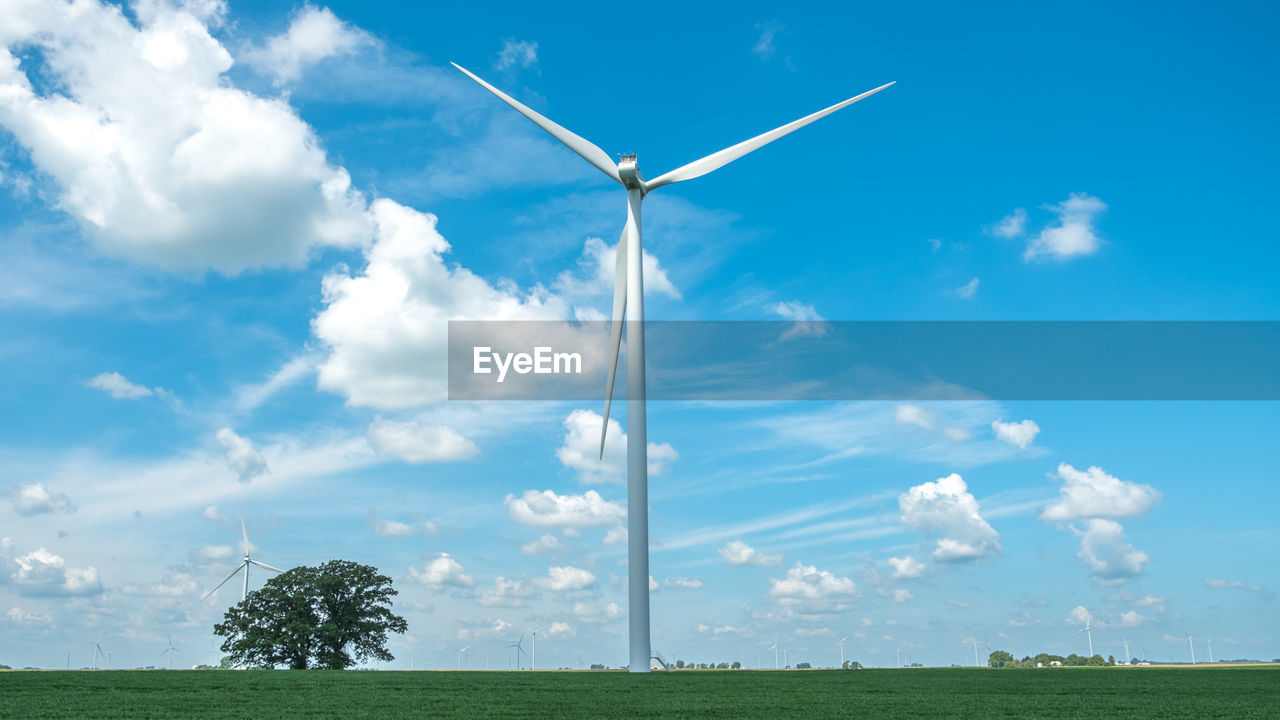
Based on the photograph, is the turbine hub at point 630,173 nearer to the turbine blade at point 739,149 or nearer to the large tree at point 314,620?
the turbine blade at point 739,149

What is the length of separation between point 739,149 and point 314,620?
5655cm

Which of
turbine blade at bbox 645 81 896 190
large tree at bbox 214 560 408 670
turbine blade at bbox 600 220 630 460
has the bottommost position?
large tree at bbox 214 560 408 670

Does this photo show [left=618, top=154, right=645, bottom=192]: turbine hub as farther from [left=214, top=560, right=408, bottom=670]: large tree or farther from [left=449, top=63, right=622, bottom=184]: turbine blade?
[left=214, top=560, right=408, bottom=670]: large tree

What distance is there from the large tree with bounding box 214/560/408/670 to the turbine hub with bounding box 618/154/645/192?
51.2 metres

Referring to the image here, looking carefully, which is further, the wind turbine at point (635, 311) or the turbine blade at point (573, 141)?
the turbine blade at point (573, 141)

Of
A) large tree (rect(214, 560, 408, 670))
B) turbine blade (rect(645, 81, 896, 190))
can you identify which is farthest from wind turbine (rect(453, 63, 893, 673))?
large tree (rect(214, 560, 408, 670))

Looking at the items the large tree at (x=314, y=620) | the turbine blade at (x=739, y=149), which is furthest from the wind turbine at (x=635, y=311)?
the large tree at (x=314, y=620)

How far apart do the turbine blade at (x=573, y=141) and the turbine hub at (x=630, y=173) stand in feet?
1.54

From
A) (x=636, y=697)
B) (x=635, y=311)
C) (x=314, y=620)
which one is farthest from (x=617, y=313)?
(x=314, y=620)

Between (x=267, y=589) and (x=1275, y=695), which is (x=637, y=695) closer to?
(x=1275, y=695)

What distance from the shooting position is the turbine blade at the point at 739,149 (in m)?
49.0

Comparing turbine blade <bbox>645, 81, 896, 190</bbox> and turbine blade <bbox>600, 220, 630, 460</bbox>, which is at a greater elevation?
turbine blade <bbox>645, 81, 896, 190</bbox>

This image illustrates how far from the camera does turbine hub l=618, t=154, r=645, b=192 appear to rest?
46.3 metres

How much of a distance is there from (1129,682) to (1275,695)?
8.26 m
